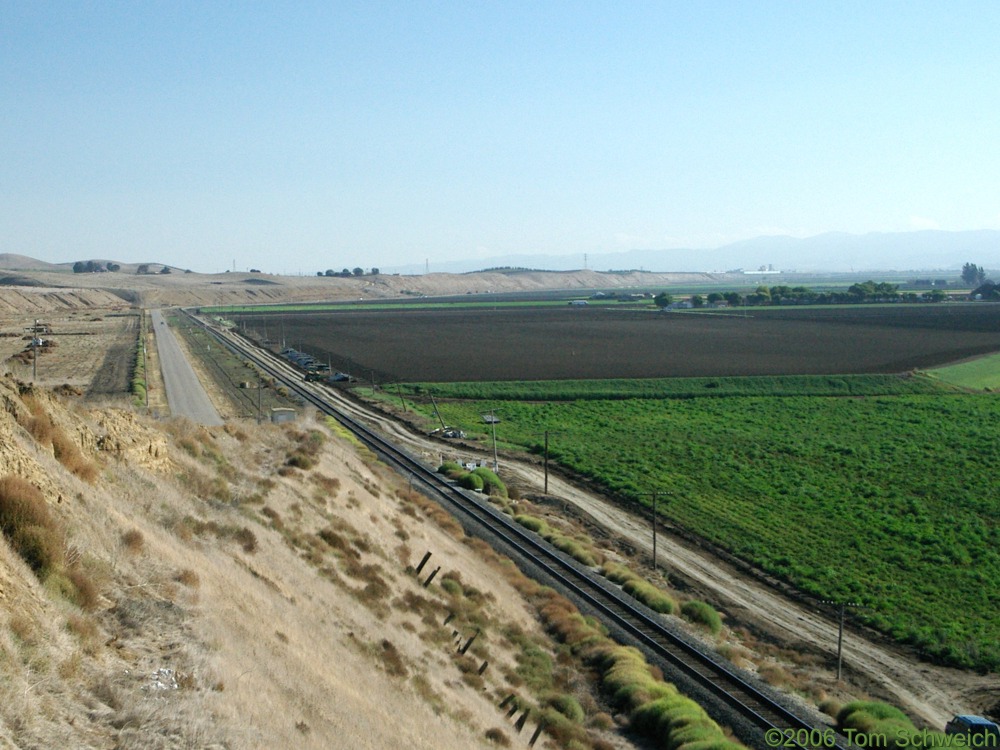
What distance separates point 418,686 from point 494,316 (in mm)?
170455

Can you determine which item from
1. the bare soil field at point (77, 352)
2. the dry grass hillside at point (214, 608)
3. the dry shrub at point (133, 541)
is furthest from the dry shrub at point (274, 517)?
the bare soil field at point (77, 352)

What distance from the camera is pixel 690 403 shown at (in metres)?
77.6

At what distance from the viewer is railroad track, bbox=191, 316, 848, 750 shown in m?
20.1

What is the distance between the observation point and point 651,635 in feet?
84.9

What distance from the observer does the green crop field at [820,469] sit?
1289 inches

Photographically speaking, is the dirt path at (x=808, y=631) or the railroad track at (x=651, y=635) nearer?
the railroad track at (x=651, y=635)

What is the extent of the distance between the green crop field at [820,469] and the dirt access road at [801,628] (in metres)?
1.19

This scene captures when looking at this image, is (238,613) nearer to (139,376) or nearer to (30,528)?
(30,528)

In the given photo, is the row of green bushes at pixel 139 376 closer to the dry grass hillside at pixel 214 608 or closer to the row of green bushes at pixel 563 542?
the row of green bushes at pixel 563 542

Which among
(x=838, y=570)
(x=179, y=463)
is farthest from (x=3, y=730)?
(x=838, y=570)

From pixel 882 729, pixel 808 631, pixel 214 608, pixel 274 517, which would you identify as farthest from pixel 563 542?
pixel 214 608

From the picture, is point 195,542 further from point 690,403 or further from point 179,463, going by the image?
point 690,403

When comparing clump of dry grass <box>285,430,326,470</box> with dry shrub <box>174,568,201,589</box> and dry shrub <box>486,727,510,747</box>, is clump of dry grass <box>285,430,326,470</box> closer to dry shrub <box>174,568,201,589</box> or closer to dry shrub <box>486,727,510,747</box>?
dry shrub <box>174,568,201,589</box>

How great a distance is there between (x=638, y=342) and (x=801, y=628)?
9690 centimetres
